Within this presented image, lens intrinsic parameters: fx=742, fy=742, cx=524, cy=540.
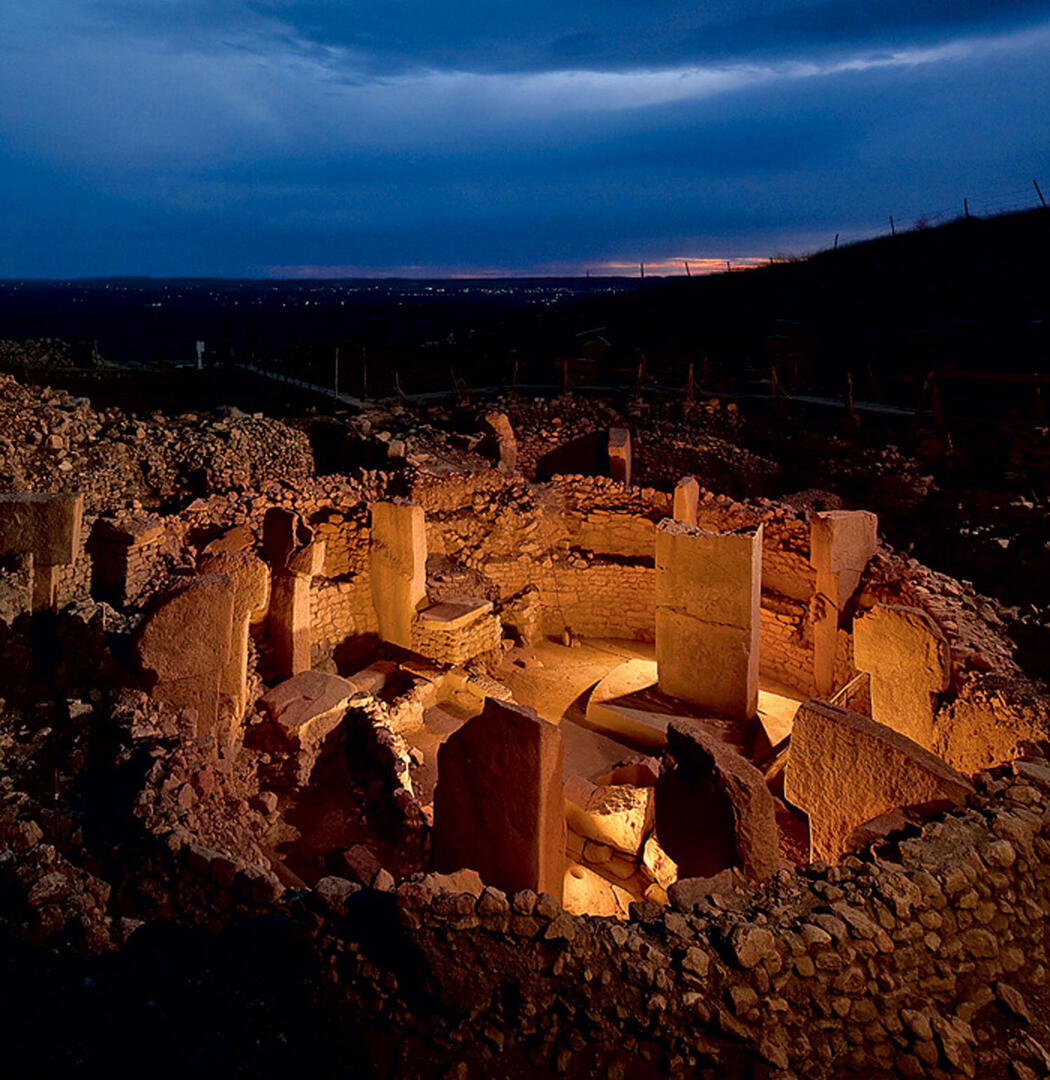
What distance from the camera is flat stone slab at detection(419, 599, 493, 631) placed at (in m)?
8.72

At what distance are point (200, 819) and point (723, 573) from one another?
18.2 ft

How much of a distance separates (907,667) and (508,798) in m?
3.98

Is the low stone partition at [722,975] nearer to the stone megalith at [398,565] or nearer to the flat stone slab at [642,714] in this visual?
the flat stone slab at [642,714]

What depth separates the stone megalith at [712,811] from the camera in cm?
466

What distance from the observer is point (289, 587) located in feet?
25.6

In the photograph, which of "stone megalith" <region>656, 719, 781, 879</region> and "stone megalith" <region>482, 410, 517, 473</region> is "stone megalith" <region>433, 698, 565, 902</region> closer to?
"stone megalith" <region>656, 719, 781, 879</region>

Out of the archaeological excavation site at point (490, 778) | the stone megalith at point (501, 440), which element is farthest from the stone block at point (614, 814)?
the stone megalith at point (501, 440)

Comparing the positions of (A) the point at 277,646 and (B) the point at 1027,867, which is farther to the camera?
(A) the point at 277,646

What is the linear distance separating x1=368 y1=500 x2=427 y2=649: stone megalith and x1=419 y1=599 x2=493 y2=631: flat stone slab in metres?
0.22

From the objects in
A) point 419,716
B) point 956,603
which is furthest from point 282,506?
point 956,603

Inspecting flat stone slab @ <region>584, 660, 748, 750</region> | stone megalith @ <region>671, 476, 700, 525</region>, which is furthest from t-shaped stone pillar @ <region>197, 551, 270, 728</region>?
stone megalith @ <region>671, 476, 700, 525</region>

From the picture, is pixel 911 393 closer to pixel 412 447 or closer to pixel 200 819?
pixel 412 447

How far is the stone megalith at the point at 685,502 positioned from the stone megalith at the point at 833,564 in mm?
1697

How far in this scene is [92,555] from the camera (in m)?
6.81
